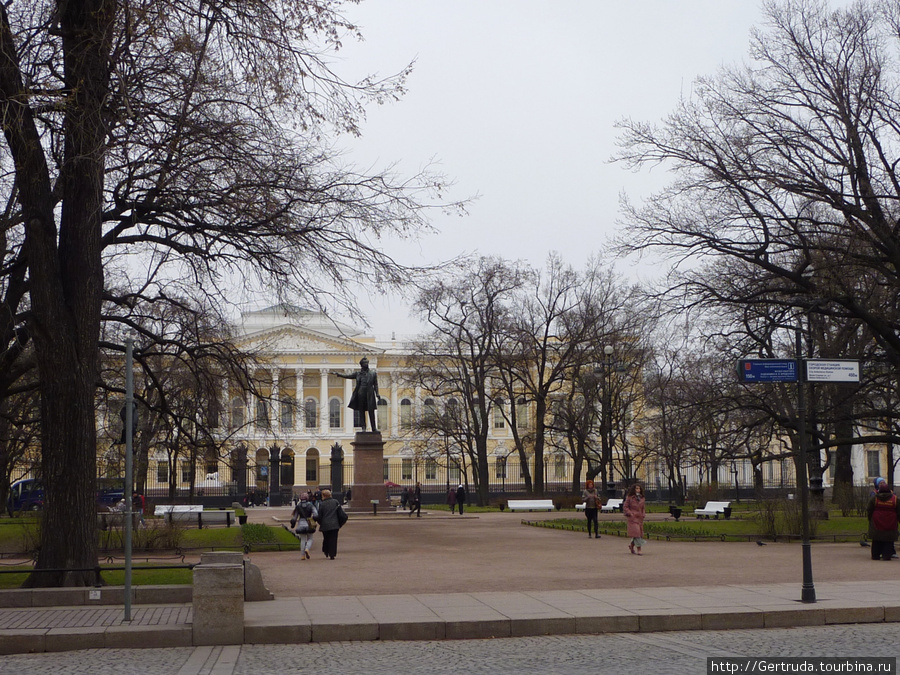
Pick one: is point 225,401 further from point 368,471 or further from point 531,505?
point 531,505

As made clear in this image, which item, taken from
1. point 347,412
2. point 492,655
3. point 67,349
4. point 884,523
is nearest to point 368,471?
point 884,523

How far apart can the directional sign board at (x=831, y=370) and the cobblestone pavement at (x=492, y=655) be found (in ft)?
11.1

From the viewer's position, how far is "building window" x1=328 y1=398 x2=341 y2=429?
106 metres

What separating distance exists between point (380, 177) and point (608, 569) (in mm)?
8499

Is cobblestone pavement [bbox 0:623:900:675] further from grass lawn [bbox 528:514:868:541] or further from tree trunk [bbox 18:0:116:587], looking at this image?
grass lawn [bbox 528:514:868:541]

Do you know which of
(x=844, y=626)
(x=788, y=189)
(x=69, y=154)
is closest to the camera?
(x=844, y=626)

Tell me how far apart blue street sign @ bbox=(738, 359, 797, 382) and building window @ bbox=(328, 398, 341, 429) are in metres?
93.9

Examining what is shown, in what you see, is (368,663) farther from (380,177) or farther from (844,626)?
(380,177)

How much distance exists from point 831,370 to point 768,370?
97 centimetres

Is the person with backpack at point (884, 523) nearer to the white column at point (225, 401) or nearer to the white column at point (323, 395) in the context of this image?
the white column at point (225, 401)

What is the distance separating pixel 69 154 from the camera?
578 inches

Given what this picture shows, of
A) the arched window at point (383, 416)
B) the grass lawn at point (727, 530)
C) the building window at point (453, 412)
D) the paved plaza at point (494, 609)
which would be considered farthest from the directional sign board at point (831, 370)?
the arched window at point (383, 416)

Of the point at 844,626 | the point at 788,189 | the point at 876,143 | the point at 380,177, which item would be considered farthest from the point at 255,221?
A: the point at 876,143

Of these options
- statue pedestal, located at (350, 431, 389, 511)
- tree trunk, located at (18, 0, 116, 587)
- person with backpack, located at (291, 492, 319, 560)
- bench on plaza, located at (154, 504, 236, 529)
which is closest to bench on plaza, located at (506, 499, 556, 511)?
statue pedestal, located at (350, 431, 389, 511)
